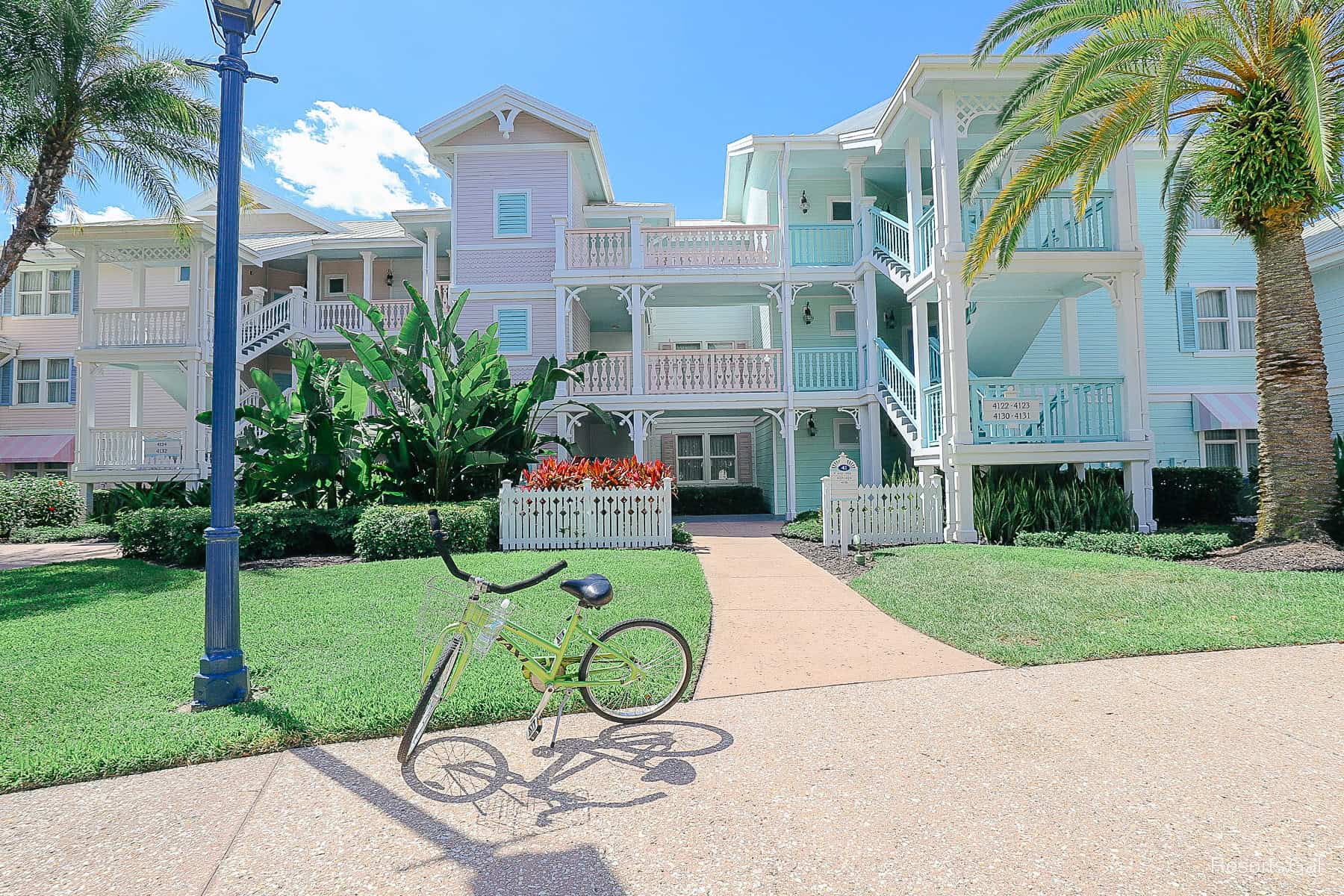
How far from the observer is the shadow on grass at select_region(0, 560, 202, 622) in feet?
25.6

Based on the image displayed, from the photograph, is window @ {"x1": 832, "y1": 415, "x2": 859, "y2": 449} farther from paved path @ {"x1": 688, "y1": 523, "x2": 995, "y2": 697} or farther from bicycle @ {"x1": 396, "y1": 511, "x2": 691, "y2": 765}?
bicycle @ {"x1": 396, "y1": 511, "x2": 691, "y2": 765}

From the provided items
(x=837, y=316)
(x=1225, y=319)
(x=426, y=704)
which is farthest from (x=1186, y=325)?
(x=426, y=704)

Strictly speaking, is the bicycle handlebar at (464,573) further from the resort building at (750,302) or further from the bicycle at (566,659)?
the resort building at (750,302)

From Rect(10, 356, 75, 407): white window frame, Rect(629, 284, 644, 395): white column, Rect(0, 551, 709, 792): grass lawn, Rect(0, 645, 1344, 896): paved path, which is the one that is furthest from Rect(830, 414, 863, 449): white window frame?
Rect(10, 356, 75, 407): white window frame

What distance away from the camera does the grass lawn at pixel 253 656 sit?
4008mm

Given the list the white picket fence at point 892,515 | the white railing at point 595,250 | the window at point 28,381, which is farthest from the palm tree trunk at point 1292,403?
the window at point 28,381

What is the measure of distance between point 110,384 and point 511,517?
63.8ft

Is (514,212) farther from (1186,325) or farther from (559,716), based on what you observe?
(559,716)

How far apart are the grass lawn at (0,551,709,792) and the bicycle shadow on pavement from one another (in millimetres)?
511

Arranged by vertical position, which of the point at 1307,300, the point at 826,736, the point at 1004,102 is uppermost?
the point at 1004,102

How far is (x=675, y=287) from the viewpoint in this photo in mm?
18109

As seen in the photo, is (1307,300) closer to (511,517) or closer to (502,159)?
(511,517)

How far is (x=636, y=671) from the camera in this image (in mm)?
4246

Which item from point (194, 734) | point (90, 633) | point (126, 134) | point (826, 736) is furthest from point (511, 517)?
point (126, 134)
